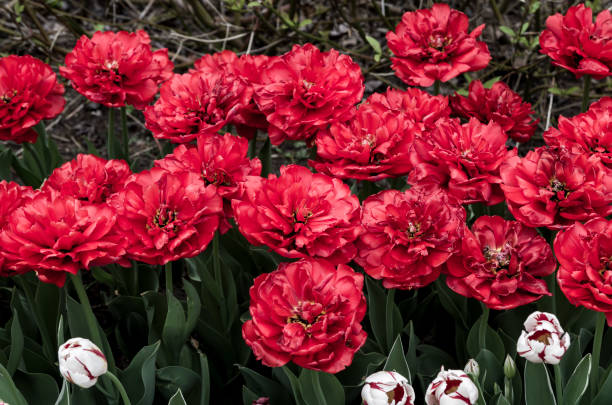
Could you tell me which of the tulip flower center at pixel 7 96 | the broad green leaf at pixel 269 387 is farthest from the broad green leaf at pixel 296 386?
the tulip flower center at pixel 7 96

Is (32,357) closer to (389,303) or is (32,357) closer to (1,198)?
(1,198)

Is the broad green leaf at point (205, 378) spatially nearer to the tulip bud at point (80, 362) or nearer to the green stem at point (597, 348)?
the tulip bud at point (80, 362)

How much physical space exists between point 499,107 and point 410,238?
2.40 feet

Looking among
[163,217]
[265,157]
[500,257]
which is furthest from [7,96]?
[500,257]

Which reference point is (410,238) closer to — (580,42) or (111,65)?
(580,42)

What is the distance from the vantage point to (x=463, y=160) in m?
1.38

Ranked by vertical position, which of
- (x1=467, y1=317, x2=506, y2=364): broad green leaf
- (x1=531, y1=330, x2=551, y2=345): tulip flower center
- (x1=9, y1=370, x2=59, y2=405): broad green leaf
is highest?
(x1=531, y1=330, x2=551, y2=345): tulip flower center

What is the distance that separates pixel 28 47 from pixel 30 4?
24.7 inches

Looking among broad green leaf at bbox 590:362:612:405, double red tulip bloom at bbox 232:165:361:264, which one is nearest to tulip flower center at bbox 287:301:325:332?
double red tulip bloom at bbox 232:165:361:264

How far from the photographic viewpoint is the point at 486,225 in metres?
1.35

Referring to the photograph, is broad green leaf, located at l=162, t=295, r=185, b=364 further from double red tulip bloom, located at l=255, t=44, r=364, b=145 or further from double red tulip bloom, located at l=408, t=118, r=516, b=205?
double red tulip bloom, located at l=408, t=118, r=516, b=205

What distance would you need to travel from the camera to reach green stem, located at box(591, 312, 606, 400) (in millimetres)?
1326

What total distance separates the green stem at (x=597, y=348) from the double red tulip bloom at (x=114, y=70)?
129 centimetres

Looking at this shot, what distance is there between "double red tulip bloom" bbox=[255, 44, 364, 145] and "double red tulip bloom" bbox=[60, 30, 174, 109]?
445mm
